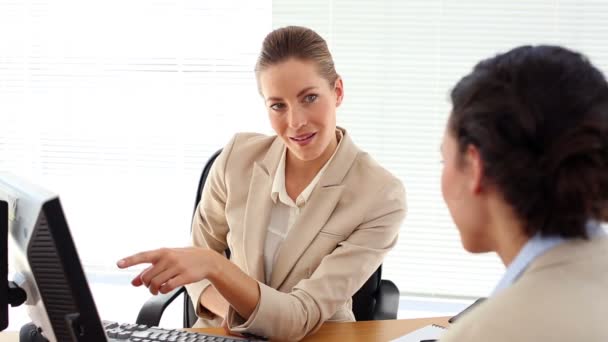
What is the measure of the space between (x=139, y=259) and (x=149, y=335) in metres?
0.24

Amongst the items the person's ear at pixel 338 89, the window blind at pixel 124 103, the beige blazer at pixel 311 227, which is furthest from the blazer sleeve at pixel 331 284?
the window blind at pixel 124 103

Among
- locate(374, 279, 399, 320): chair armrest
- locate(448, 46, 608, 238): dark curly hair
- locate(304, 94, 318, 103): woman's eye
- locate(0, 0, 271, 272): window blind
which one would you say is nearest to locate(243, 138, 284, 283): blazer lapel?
locate(304, 94, 318, 103): woman's eye

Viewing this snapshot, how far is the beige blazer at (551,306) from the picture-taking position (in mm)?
886

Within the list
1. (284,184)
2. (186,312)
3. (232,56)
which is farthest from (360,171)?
(232,56)

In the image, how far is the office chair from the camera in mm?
2057

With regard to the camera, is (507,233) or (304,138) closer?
(507,233)

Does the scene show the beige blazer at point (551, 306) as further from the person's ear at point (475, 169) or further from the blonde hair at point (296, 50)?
the blonde hair at point (296, 50)

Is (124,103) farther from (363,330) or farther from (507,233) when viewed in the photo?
(507,233)

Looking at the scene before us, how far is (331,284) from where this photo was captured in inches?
76.0

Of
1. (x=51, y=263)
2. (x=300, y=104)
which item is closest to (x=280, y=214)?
(x=300, y=104)

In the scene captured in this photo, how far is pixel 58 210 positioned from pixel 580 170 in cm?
68

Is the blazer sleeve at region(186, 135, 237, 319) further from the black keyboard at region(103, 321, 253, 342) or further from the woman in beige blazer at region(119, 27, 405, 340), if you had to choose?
the black keyboard at region(103, 321, 253, 342)

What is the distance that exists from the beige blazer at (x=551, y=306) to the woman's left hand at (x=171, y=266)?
27.2 inches

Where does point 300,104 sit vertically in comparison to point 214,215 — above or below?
above
